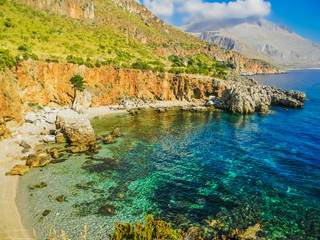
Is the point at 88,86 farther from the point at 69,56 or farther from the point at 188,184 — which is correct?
the point at 188,184

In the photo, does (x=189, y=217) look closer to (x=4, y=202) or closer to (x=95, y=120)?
(x=4, y=202)

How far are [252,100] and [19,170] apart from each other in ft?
196

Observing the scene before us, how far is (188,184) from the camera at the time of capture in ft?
74.8

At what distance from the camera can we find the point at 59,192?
20766mm

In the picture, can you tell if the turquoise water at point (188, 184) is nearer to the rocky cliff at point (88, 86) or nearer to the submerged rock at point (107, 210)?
the submerged rock at point (107, 210)

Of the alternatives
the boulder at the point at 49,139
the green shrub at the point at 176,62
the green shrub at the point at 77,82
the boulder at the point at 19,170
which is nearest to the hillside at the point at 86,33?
the green shrub at the point at 176,62

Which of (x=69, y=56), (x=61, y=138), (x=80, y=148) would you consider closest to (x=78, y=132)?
(x=80, y=148)

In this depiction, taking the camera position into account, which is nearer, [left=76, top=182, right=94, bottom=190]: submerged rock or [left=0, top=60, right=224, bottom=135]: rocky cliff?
[left=76, top=182, right=94, bottom=190]: submerged rock

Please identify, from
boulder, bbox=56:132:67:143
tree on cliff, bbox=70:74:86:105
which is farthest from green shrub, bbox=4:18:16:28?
boulder, bbox=56:132:67:143

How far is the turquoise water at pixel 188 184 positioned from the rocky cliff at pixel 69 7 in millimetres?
94700

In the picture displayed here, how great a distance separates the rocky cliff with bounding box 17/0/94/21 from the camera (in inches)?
3813

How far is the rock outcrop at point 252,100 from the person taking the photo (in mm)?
58406

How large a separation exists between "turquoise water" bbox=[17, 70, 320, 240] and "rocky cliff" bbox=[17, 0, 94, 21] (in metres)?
94.7

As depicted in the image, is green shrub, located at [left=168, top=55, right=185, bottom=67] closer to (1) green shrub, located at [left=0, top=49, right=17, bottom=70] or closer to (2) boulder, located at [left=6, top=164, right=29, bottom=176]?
(1) green shrub, located at [left=0, top=49, right=17, bottom=70]
